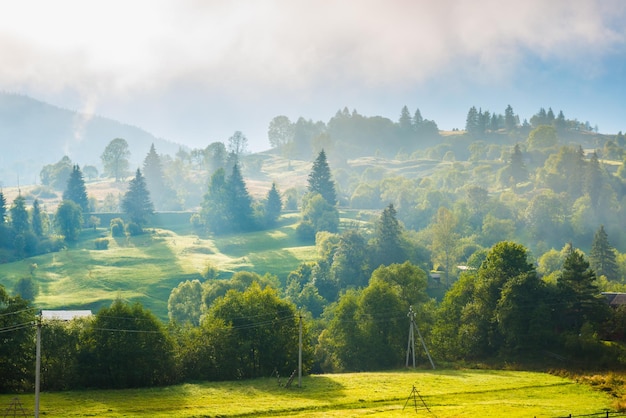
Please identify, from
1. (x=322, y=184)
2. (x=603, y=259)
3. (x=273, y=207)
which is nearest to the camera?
(x=603, y=259)

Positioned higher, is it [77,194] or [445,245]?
[77,194]

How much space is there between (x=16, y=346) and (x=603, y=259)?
110828 mm

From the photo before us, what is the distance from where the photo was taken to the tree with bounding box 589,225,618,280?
132625mm

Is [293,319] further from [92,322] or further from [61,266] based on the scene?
[61,266]

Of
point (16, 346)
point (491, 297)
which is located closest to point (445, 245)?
point (491, 297)

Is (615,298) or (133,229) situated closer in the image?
(615,298)

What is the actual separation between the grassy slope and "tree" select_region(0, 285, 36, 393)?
167 feet

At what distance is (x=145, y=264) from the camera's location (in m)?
140

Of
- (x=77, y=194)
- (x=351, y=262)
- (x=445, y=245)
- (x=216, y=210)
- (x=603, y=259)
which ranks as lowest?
(x=603, y=259)

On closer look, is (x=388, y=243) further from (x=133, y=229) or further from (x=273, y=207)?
(x=133, y=229)

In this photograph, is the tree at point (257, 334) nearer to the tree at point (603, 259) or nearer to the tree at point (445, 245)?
the tree at point (445, 245)

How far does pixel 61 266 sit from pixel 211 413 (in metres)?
100

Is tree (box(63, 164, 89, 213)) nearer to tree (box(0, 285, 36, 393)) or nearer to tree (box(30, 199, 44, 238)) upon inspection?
tree (box(30, 199, 44, 238))

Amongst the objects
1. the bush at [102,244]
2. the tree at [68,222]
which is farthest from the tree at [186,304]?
the tree at [68,222]
